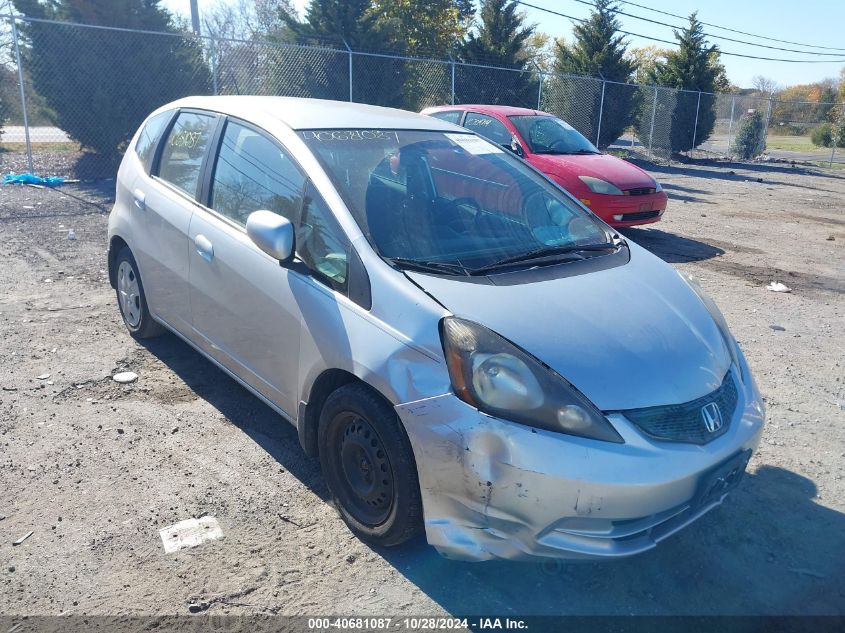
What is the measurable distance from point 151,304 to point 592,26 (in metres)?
24.1

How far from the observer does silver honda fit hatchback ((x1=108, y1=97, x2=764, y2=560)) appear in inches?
97.7

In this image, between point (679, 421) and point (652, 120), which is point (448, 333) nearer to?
point (679, 421)

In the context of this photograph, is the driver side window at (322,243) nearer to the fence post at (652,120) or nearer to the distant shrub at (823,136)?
the fence post at (652,120)

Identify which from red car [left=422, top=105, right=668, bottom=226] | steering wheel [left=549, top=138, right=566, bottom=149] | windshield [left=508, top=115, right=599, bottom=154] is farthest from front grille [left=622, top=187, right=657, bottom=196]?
steering wheel [left=549, top=138, right=566, bottom=149]

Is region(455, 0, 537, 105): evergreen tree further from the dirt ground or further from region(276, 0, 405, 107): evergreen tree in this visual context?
the dirt ground

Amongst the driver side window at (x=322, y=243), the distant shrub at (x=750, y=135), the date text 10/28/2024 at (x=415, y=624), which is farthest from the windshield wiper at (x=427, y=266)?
the distant shrub at (x=750, y=135)

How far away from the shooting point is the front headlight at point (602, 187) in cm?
892

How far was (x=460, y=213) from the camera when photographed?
351cm

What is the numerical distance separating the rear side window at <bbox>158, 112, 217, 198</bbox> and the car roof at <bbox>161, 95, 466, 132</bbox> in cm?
10

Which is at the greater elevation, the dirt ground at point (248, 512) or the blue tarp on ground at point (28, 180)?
the blue tarp on ground at point (28, 180)

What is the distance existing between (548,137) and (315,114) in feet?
23.0

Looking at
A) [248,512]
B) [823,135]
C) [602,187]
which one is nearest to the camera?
[248,512]

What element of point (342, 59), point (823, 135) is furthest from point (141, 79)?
point (823, 135)

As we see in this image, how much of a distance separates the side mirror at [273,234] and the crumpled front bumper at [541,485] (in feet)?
3.19
